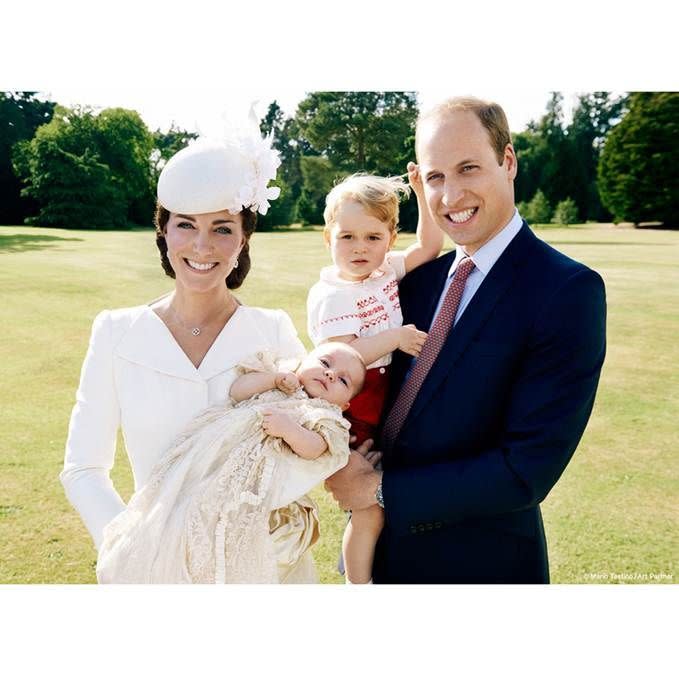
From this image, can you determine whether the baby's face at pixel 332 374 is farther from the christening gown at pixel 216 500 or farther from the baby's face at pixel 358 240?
the baby's face at pixel 358 240

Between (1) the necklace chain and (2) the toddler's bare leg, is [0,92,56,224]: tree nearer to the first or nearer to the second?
(1) the necklace chain

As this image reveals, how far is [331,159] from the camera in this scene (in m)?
3.03

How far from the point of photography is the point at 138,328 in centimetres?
206

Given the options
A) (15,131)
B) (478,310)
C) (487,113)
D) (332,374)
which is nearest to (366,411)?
(332,374)

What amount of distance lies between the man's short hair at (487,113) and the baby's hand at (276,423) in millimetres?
940

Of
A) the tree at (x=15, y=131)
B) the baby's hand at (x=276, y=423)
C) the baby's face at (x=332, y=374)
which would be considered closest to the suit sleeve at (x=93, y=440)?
the baby's hand at (x=276, y=423)

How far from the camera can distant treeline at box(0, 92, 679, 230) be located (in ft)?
9.16

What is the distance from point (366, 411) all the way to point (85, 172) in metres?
1.68

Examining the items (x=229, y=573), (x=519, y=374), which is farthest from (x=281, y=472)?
(x=519, y=374)

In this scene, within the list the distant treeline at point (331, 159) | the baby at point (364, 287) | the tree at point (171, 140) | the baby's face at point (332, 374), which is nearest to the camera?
the baby's face at point (332, 374)

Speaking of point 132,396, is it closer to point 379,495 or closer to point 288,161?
point 379,495

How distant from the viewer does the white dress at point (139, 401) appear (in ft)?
6.56

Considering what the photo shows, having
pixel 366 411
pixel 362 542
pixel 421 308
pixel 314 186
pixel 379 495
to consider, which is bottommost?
pixel 362 542

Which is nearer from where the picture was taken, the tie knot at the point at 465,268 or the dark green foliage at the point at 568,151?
the tie knot at the point at 465,268
